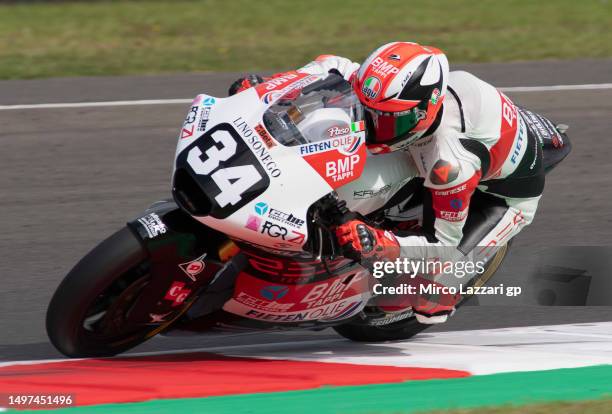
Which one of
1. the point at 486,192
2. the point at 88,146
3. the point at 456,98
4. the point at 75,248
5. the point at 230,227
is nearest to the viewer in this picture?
the point at 230,227

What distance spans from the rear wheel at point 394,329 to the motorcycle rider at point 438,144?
133 mm

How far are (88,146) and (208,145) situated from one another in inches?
170

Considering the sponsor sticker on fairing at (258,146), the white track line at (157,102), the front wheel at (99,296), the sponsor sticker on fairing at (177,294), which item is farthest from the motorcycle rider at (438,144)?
the white track line at (157,102)

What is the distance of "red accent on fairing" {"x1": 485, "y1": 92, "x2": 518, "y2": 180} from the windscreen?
Result: 30.6 inches

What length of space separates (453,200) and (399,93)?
573 millimetres

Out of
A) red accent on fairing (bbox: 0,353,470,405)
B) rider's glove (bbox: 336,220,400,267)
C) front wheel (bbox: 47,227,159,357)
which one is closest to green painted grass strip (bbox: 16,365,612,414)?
red accent on fairing (bbox: 0,353,470,405)

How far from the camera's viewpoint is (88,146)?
28.1ft

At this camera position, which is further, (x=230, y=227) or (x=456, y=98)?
(x=456, y=98)

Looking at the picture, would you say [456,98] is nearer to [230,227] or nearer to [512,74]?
[230,227]

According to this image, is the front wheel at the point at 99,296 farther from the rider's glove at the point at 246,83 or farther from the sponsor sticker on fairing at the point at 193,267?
the rider's glove at the point at 246,83

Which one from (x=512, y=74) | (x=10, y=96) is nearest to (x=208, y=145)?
(x=10, y=96)

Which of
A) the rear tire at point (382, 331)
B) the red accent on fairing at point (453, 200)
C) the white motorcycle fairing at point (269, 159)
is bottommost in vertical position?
the rear tire at point (382, 331)

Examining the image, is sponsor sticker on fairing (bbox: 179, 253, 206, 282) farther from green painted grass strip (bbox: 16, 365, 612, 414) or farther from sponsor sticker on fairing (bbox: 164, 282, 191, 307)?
green painted grass strip (bbox: 16, 365, 612, 414)

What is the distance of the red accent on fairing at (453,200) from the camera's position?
15.9 feet
